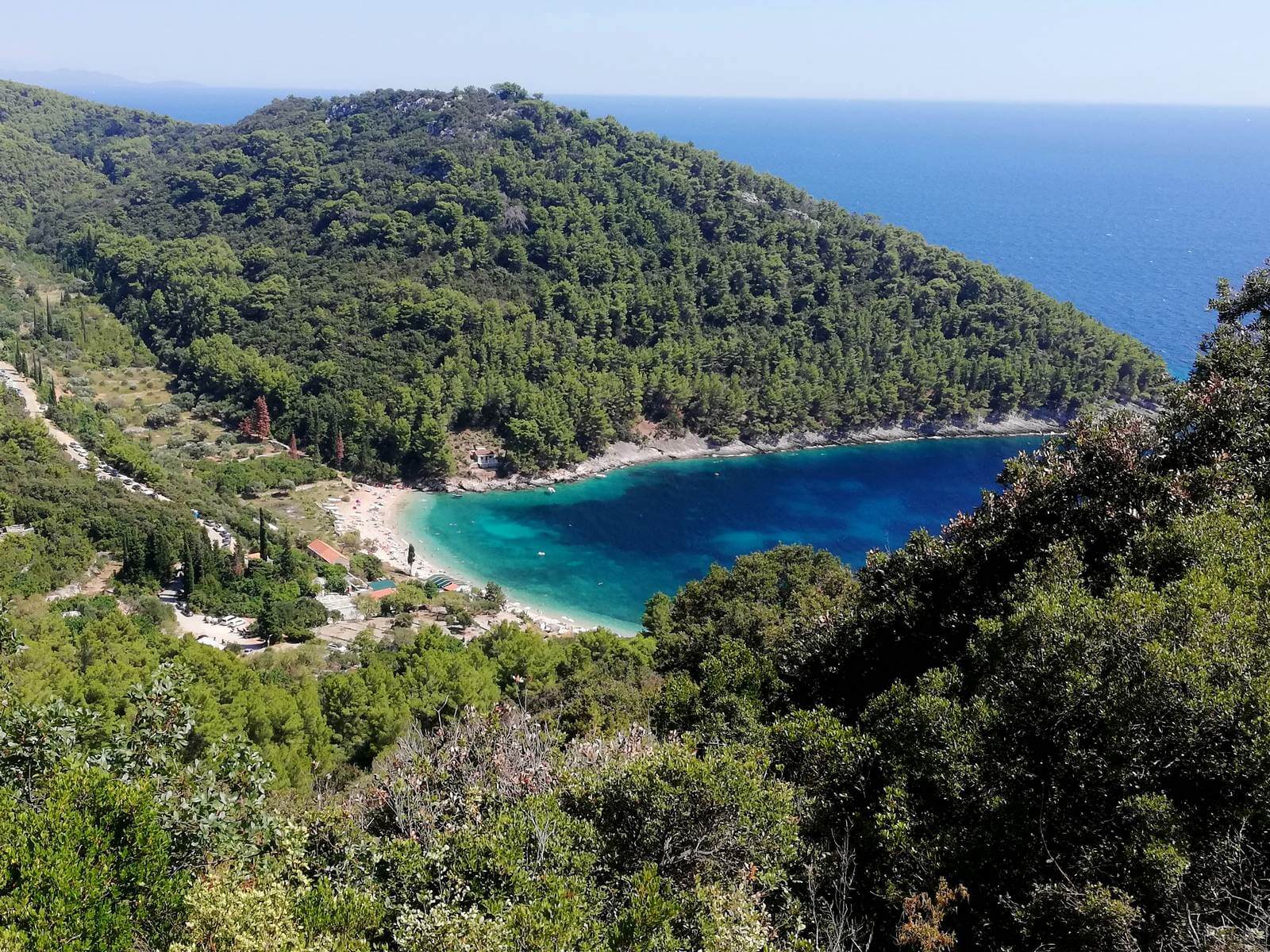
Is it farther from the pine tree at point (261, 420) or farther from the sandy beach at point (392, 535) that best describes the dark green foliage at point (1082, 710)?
the pine tree at point (261, 420)

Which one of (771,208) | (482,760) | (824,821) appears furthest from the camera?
(771,208)

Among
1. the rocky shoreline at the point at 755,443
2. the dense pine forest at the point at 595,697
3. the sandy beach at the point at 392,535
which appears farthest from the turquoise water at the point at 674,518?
the dense pine forest at the point at 595,697

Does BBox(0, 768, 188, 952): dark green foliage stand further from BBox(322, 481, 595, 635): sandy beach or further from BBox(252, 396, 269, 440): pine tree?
BBox(252, 396, 269, 440): pine tree

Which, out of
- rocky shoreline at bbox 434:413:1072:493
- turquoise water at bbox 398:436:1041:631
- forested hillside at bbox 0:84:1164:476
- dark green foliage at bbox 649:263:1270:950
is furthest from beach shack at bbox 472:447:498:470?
dark green foliage at bbox 649:263:1270:950

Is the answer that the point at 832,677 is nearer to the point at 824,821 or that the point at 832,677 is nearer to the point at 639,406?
the point at 824,821

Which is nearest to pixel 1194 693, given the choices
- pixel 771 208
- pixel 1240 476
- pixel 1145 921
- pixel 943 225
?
pixel 1145 921

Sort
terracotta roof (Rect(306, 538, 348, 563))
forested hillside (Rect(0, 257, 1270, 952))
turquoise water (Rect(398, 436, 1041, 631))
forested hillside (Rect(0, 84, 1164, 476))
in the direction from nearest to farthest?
forested hillside (Rect(0, 257, 1270, 952)), terracotta roof (Rect(306, 538, 348, 563)), turquoise water (Rect(398, 436, 1041, 631)), forested hillside (Rect(0, 84, 1164, 476))
